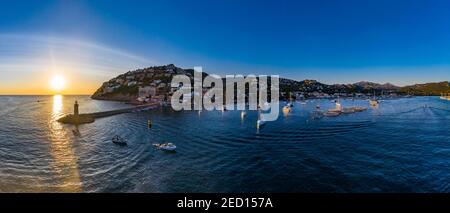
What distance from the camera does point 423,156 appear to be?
17.5m

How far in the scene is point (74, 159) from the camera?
17969 millimetres
